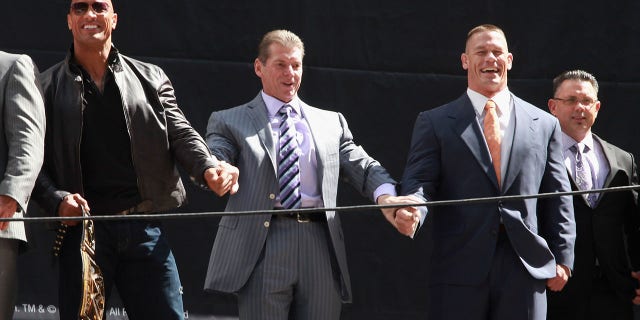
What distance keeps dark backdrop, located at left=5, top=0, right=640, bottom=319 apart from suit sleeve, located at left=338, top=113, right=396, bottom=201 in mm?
717

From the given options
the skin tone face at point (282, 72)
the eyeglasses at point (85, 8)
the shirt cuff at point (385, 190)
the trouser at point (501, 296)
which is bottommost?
the trouser at point (501, 296)

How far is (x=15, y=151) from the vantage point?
12.8ft

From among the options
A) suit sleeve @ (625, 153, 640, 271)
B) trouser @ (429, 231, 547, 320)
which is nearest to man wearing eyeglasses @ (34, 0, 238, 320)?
trouser @ (429, 231, 547, 320)

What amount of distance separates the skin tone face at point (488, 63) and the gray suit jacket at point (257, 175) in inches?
18.3

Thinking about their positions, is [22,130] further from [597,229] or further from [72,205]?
[597,229]

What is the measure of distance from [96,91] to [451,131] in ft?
3.99

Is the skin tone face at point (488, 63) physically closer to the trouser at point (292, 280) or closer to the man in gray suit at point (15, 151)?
the trouser at point (292, 280)

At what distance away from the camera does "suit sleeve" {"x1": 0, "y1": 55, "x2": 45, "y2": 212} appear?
387 cm

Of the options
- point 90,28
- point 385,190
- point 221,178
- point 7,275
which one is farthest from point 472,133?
point 7,275

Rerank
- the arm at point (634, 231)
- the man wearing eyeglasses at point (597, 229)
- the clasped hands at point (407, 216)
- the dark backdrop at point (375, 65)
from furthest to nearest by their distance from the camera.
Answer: the dark backdrop at point (375, 65) → the arm at point (634, 231) → the man wearing eyeglasses at point (597, 229) → the clasped hands at point (407, 216)

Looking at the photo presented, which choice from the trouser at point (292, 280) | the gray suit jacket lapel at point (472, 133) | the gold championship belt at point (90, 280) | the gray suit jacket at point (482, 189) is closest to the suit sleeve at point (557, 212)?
the gray suit jacket at point (482, 189)

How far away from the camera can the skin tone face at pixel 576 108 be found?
4.93 metres

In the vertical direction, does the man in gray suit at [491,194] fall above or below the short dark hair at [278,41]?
below

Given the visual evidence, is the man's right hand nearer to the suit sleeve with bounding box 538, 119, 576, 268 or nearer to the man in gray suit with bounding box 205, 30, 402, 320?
the man in gray suit with bounding box 205, 30, 402, 320
